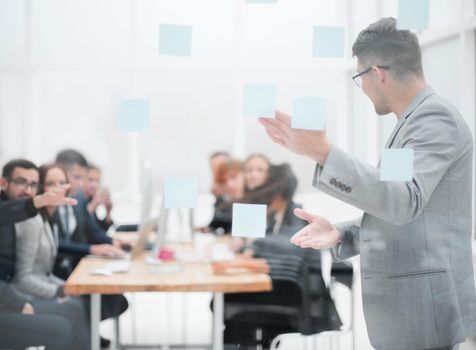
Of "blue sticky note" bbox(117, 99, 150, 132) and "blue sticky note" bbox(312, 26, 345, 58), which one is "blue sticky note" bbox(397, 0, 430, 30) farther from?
"blue sticky note" bbox(117, 99, 150, 132)

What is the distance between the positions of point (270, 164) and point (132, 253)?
0.57 meters

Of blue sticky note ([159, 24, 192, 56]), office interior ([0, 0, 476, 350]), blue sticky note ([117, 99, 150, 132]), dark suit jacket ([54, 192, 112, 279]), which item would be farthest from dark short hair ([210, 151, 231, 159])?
dark suit jacket ([54, 192, 112, 279])

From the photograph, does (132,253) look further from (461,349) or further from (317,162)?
(461,349)

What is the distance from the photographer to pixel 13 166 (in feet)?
5.54

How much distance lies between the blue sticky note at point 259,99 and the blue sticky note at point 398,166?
339mm

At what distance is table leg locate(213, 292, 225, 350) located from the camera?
1746 mm

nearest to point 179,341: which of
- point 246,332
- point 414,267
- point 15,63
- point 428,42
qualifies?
point 246,332

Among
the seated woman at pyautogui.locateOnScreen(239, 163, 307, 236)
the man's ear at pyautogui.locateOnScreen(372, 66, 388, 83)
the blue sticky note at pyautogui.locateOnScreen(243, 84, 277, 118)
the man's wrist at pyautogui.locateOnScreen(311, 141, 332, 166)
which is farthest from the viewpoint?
the seated woman at pyautogui.locateOnScreen(239, 163, 307, 236)

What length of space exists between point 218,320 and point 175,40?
A: 92 centimetres

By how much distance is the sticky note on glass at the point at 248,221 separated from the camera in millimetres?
1520

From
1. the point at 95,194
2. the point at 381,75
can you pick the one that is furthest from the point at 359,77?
the point at 95,194

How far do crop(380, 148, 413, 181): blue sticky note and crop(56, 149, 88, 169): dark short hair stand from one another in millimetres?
934

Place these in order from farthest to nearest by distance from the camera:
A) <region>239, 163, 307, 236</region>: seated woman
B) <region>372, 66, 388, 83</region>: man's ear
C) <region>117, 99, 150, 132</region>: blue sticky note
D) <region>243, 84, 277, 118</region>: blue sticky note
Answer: <region>239, 163, 307, 236</region>: seated woman, <region>117, 99, 150, 132</region>: blue sticky note, <region>243, 84, 277, 118</region>: blue sticky note, <region>372, 66, 388, 83</region>: man's ear

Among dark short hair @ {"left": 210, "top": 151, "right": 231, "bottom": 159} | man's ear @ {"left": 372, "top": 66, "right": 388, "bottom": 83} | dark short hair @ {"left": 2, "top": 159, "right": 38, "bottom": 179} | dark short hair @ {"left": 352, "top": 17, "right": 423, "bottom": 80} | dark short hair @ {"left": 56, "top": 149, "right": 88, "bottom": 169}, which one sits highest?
dark short hair @ {"left": 352, "top": 17, "right": 423, "bottom": 80}
